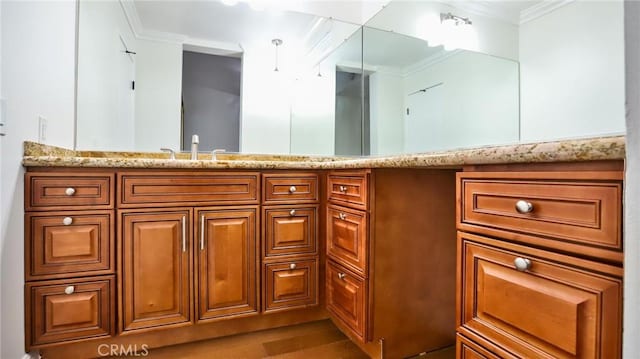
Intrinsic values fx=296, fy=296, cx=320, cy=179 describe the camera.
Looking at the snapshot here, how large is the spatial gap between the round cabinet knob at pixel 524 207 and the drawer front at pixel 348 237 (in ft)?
2.14

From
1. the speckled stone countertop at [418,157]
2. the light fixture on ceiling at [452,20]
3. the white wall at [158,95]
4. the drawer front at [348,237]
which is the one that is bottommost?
the drawer front at [348,237]

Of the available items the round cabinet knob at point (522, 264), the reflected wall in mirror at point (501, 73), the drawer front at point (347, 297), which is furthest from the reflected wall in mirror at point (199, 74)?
the round cabinet knob at point (522, 264)

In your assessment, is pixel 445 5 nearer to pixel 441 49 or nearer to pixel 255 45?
pixel 441 49

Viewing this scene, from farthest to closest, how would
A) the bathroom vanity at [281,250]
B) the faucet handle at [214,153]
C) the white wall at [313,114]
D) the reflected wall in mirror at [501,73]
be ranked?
the white wall at [313,114]
the faucet handle at [214,153]
the reflected wall in mirror at [501,73]
the bathroom vanity at [281,250]

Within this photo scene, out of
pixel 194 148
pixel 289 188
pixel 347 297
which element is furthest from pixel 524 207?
pixel 194 148

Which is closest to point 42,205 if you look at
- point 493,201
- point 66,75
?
point 66,75

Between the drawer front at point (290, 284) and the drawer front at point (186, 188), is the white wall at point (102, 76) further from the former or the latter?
the drawer front at point (290, 284)

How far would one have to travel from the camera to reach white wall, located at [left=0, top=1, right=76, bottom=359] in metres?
1.02

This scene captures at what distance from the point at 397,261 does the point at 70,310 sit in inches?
54.5

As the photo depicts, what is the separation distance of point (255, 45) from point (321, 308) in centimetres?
184

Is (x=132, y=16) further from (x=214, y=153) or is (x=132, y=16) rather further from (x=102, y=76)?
(x=214, y=153)

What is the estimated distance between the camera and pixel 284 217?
158cm

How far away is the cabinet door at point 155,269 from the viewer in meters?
1.30

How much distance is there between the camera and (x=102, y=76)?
175 centimetres
